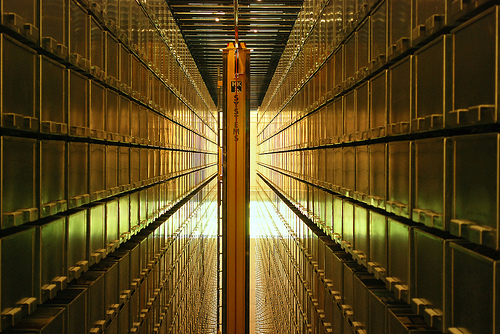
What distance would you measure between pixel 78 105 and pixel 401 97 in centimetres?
200

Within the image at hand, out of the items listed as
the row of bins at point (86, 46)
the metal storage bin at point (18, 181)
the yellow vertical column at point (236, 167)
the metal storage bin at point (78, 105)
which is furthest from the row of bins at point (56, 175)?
the yellow vertical column at point (236, 167)

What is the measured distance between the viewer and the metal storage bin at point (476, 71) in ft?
5.42

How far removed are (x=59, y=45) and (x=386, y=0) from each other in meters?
1.93

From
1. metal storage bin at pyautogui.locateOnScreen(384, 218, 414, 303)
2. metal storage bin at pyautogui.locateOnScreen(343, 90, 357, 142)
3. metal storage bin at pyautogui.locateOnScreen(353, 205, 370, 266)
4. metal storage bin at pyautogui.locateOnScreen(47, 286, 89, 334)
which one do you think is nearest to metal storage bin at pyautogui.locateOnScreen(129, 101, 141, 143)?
metal storage bin at pyautogui.locateOnScreen(47, 286, 89, 334)

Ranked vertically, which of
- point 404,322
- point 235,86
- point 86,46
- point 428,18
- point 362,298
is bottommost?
point 362,298

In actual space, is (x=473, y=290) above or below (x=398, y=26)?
below

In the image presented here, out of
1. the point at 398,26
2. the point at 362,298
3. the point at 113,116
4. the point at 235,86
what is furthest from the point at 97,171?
the point at 235,86

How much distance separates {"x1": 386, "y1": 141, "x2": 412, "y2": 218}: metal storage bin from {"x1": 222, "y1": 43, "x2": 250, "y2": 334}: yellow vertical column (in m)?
3.38

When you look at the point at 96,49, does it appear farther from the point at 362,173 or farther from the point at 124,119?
the point at 362,173

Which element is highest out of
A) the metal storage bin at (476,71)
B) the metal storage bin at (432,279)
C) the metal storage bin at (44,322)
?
the metal storage bin at (476,71)

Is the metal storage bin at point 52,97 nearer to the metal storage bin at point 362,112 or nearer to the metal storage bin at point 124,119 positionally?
the metal storage bin at point 124,119

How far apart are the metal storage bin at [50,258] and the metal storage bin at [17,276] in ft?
0.11

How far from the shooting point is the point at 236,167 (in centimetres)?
612

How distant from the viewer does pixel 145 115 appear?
16.8ft
